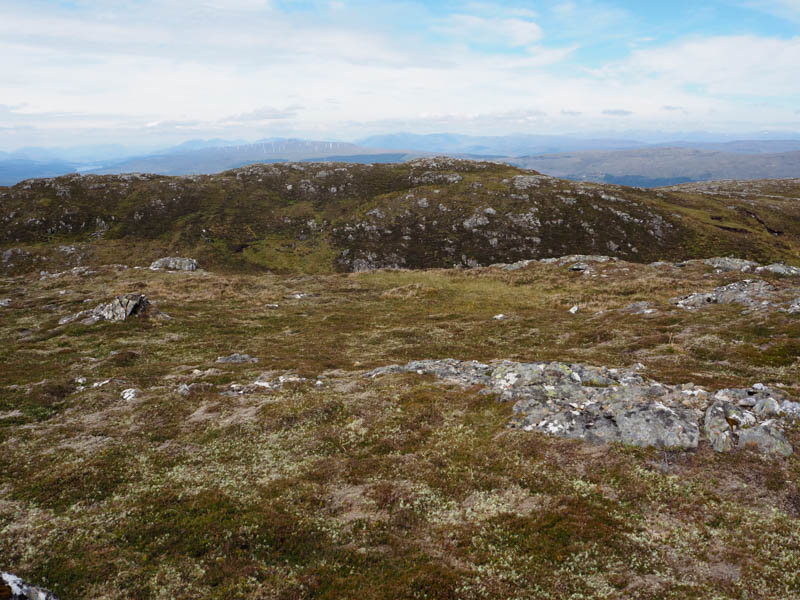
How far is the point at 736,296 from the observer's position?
43531 millimetres

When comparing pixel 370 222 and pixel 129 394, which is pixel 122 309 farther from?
pixel 370 222

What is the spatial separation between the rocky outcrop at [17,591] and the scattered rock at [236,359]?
25218 mm

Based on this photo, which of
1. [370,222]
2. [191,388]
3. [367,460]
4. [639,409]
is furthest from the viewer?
[370,222]

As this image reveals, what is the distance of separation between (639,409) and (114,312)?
57332 millimetres

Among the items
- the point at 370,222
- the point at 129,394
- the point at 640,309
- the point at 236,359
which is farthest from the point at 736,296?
the point at 370,222

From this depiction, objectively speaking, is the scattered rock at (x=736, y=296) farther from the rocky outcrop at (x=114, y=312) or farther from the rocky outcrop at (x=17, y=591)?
the rocky outcrop at (x=114, y=312)

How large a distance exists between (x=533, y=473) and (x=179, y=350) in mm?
37273

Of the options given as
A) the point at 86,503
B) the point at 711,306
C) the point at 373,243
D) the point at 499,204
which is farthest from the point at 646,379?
the point at 499,204

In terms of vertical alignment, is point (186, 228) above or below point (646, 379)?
above

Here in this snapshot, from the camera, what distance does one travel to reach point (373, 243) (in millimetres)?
136250

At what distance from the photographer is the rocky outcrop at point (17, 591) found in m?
9.71

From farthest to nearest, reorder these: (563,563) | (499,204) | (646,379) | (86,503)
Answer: (499,204)
(646,379)
(86,503)
(563,563)

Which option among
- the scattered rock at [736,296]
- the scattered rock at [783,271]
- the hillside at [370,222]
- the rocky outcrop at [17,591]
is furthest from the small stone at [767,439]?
the hillside at [370,222]

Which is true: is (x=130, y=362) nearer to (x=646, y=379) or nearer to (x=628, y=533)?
(x=628, y=533)
